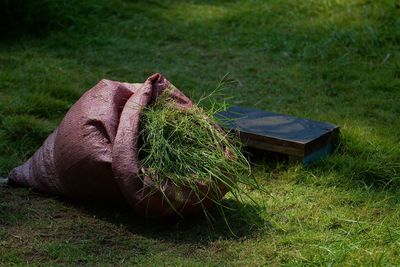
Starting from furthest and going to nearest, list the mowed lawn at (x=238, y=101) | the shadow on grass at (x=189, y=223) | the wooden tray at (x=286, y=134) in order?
the wooden tray at (x=286, y=134) → the shadow on grass at (x=189, y=223) → the mowed lawn at (x=238, y=101)

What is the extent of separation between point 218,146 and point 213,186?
23 centimetres

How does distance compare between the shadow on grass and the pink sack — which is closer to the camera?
the pink sack

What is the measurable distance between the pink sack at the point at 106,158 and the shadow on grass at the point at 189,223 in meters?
0.11

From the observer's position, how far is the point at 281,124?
5.11 m

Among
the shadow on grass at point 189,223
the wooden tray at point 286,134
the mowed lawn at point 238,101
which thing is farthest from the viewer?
the wooden tray at point 286,134

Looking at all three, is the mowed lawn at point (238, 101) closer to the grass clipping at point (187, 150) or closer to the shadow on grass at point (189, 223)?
the shadow on grass at point (189, 223)

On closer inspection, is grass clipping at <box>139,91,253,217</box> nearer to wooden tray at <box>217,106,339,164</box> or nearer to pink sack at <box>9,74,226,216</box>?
pink sack at <box>9,74,226,216</box>

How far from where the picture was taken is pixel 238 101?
20.4ft

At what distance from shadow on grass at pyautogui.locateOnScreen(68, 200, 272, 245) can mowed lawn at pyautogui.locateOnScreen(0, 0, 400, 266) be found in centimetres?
1

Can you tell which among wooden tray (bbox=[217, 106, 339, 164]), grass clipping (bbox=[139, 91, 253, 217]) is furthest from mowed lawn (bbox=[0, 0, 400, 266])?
grass clipping (bbox=[139, 91, 253, 217])

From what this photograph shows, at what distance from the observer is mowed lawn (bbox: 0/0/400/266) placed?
3713mm

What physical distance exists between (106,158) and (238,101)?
2.51m

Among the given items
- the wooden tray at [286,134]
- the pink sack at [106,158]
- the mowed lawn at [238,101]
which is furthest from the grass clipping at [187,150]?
the wooden tray at [286,134]

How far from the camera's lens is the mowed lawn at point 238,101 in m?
3.71
